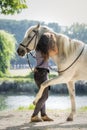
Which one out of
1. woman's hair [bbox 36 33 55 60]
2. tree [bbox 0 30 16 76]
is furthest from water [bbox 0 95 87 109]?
tree [bbox 0 30 16 76]

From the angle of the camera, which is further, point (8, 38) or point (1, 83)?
point (8, 38)

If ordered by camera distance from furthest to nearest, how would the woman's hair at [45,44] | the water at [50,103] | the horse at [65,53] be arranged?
the water at [50,103] → the horse at [65,53] → the woman's hair at [45,44]

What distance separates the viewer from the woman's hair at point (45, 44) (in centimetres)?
791

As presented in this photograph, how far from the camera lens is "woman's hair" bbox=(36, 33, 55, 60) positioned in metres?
7.91

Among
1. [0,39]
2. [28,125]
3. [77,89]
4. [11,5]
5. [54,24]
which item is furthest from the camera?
[54,24]

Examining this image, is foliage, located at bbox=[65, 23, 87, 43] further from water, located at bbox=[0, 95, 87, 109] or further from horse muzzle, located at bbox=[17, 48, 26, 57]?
horse muzzle, located at bbox=[17, 48, 26, 57]

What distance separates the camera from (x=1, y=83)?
54750 mm

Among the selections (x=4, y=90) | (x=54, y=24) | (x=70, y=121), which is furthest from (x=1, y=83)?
(x=54, y=24)

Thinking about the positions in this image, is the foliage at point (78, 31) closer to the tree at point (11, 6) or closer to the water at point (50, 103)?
the water at point (50, 103)

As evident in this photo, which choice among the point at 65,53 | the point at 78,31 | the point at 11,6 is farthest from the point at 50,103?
the point at 78,31

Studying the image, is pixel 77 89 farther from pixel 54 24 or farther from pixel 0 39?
pixel 54 24

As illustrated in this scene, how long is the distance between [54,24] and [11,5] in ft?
358

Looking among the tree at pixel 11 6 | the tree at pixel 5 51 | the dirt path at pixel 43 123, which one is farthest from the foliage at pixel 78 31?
the dirt path at pixel 43 123

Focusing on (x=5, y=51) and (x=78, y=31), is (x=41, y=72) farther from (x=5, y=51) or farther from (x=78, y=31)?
(x=78, y=31)
